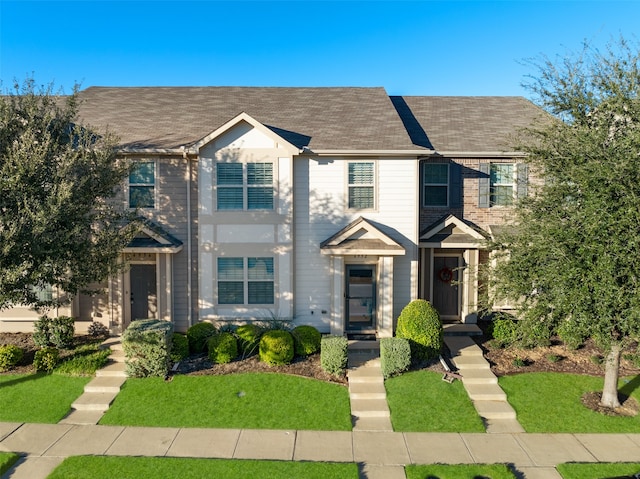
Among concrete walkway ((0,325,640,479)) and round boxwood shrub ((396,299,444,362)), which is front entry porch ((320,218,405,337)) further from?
concrete walkway ((0,325,640,479))

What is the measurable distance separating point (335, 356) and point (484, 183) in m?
8.32

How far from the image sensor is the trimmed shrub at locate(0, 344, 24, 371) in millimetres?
11570

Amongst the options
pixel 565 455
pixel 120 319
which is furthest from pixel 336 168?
pixel 565 455

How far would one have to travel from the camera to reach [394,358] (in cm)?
1120

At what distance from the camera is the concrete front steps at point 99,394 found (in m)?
Answer: 9.70

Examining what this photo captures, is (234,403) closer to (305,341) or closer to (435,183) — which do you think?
(305,341)

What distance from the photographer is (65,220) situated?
9523mm

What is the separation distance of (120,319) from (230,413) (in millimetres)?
6371

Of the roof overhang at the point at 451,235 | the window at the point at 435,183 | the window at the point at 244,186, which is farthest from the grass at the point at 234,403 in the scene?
the window at the point at 435,183

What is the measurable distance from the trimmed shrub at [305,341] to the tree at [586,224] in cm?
524

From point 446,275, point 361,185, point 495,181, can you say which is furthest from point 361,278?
point 495,181

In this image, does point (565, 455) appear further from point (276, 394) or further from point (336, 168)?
point (336, 168)

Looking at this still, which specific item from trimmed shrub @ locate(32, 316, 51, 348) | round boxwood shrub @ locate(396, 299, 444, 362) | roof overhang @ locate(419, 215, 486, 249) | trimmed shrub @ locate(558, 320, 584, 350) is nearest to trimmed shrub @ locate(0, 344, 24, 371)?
trimmed shrub @ locate(32, 316, 51, 348)

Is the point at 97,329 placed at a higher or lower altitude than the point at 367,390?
higher
